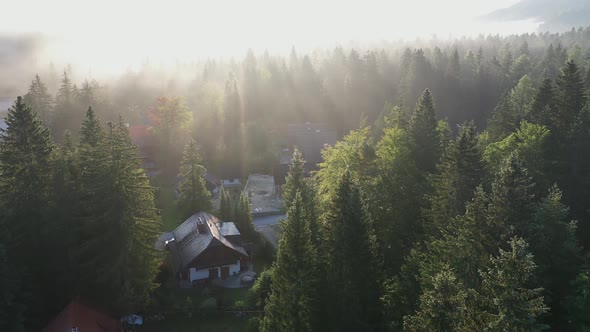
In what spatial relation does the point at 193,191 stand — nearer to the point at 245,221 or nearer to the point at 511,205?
the point at 245,221

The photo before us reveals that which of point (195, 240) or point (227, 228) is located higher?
point (227, 228)

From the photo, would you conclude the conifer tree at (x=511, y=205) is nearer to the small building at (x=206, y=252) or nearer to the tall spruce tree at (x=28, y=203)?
the small building at (x=206, y=252)

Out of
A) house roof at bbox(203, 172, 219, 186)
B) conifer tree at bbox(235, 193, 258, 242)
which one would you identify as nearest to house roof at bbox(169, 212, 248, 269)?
conifer tree at bbox(235, 193, 258, 242)

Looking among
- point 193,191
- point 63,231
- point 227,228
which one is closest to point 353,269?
point 63,231

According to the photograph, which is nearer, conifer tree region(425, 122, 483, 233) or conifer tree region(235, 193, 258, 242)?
conifer tree region(425, 122, 483, 233)

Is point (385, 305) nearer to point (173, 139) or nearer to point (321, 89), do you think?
point (173, 139)

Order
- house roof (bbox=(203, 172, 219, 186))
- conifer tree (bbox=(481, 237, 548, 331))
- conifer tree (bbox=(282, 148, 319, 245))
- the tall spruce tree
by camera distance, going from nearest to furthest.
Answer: conifer tree (bbox=(481, 237, 548, 331)), the tall spruce tree, conifer tree (bbox=(282, 148, 319, 245)), house roof (bbox=(203, 172, 219, 186))

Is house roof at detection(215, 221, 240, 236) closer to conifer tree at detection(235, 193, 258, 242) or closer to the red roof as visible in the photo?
conifer tree at detection(235, 193, 258, 242)
